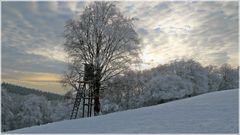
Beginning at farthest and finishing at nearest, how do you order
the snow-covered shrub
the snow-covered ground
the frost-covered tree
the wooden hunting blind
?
the frost-covered tree, the snow-covered shrub, the wooden hunting blind, the snow-covered ground

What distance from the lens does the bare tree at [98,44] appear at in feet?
86.9

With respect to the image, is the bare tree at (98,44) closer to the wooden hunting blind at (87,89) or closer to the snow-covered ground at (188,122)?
the wooden hunting blind at (87,89)

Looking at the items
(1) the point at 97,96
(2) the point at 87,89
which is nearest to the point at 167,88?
(1) the point at 97,96

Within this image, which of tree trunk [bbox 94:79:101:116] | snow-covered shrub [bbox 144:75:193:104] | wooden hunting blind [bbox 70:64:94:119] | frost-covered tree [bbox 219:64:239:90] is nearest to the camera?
wooden hunting blind [bbox 70:64:94:119]

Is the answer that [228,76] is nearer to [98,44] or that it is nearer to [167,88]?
[167,88]

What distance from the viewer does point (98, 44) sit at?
87.5 ft

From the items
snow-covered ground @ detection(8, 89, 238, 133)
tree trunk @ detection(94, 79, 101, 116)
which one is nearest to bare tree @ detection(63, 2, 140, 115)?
tree trunk @ detection(94, 79, 101, 116)

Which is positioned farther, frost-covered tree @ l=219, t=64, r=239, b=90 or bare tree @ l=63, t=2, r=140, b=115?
frost-covered tree @ l=219, t=64, r=239, b=90

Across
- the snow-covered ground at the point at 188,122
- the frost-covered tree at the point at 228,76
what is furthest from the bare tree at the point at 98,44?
the frost-covered tree at the point at 228,76

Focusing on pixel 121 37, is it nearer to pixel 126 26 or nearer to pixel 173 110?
pixel 126 26

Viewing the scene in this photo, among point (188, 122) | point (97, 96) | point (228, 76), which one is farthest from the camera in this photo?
point (228, 76)

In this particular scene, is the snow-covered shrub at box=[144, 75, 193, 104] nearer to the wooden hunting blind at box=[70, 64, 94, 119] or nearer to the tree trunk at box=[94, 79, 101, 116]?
the tree trunk at box=[94, 79, 101, 116]

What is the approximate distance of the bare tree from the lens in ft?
86.9

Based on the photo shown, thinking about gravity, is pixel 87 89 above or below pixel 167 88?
below
